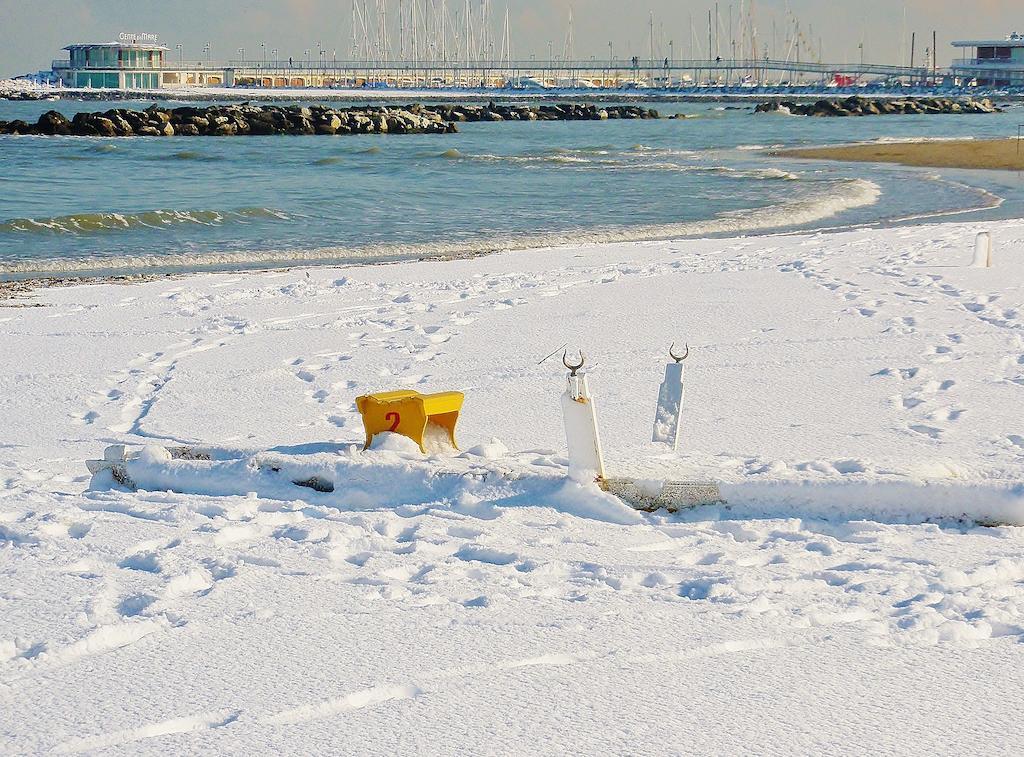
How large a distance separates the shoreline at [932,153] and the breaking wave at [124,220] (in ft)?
59.9

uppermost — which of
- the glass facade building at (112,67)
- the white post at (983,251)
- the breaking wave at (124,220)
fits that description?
the glass facade building at (112,67)

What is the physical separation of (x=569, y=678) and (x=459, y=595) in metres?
0.70

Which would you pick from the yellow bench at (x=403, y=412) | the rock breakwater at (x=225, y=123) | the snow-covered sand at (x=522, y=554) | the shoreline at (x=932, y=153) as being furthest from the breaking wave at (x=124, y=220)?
the rock breakwater at (x=225, y=123)

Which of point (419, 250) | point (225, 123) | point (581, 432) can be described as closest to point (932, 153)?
point (419, 250)

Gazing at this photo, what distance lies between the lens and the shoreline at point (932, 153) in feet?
100

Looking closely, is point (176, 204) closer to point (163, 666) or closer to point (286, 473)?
point (286, 473)

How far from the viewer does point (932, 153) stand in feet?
114

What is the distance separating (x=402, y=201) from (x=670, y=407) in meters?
17.3

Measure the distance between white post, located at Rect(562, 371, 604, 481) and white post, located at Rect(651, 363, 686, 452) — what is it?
0.41 meters

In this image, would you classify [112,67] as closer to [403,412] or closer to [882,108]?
[882,108]

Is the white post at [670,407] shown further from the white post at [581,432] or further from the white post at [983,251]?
the white post at [983,251]

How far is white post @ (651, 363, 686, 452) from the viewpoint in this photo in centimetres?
509

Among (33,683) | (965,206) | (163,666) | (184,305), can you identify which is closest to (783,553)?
(163,666)

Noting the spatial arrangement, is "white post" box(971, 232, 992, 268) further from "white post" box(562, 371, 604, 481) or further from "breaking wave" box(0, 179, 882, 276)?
"white post" box(562, 371, 604, 481)
